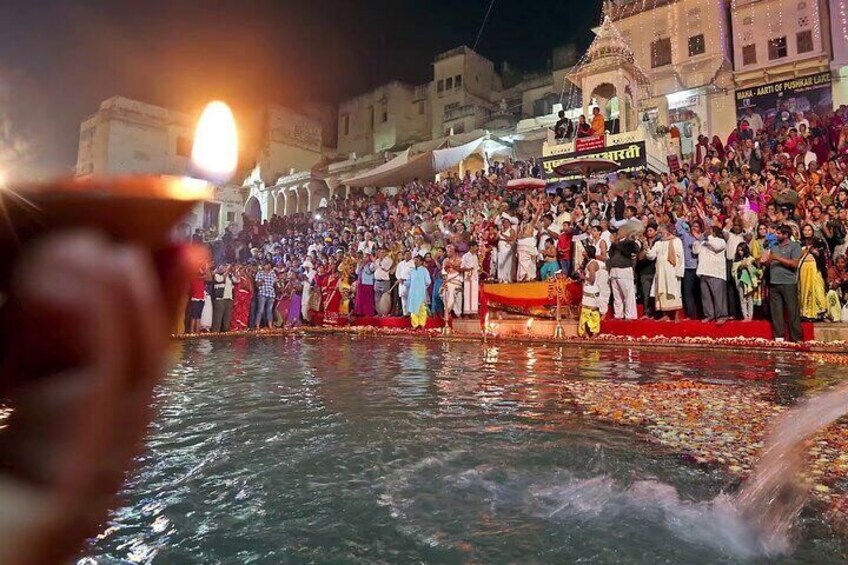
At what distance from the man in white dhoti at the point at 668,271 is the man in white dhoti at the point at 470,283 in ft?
14.4

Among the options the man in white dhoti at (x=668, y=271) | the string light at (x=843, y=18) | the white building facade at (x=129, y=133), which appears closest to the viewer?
the man in white dhoti at (x=668, y=271)

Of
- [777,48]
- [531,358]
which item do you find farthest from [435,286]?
[777,48]

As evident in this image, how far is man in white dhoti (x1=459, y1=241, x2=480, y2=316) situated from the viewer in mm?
13625

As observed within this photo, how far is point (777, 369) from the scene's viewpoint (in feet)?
23.0

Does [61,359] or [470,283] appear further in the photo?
[470,283]

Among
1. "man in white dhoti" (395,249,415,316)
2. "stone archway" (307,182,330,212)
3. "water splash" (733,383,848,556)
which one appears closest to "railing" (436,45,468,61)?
"stone archway" (307,182,330,212)

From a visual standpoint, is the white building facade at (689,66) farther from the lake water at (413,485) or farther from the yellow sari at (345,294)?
the lake water at (413,485)

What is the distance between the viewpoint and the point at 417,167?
78.9 ft

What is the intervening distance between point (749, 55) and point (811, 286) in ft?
76.2

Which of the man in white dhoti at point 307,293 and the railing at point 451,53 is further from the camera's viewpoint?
the railing at point 451,53

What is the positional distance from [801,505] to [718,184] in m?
11.7

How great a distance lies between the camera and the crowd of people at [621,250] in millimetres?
9625

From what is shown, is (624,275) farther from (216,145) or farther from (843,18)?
(843,18)

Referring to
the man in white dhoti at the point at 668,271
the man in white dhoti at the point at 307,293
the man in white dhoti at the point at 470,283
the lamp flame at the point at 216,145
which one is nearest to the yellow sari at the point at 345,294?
the man in white dhoti at the point at 307,293
